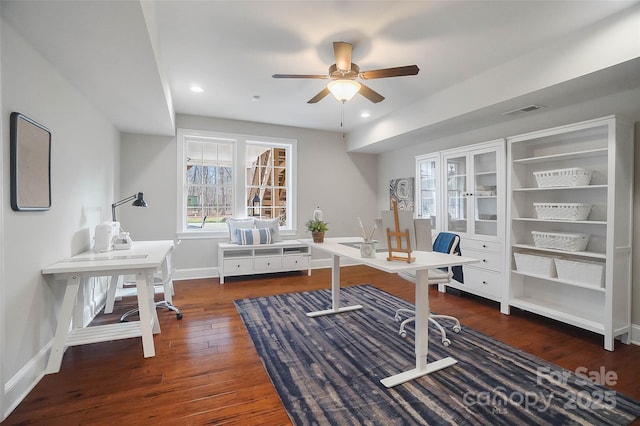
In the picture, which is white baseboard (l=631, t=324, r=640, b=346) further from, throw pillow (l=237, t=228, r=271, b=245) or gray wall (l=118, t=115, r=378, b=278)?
throw pillow (l=237, t=228, r=271, b=245)

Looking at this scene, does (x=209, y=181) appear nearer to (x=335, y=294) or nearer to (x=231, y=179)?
(x=231, y=179)

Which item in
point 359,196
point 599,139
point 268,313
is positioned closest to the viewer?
point 599,139

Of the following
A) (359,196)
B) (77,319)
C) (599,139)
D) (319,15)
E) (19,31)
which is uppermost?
(319,15)

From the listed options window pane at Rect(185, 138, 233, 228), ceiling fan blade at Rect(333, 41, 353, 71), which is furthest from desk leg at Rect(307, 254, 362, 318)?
window pane at Rect(185, 138, 233, 228)

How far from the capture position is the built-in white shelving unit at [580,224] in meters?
2.49

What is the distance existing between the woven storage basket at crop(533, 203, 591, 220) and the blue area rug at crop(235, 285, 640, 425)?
4.59 feet

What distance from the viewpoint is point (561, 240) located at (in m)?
2.87

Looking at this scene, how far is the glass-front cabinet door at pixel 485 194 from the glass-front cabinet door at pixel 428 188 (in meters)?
0.54

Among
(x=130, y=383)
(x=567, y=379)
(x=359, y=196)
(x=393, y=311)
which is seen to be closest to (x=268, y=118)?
(x=359, y=196)

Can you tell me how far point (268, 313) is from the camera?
127 inches

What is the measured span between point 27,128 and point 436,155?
13.8ft

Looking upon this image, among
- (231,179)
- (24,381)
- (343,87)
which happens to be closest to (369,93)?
(343,87)

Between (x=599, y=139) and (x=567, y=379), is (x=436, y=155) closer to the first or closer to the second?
(x=599, y=139)

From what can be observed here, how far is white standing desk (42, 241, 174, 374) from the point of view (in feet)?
6.81
